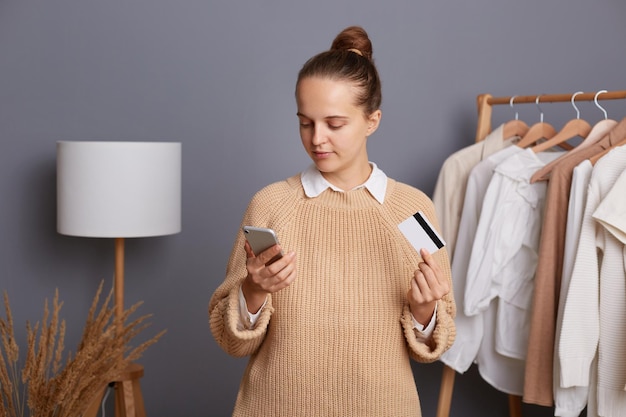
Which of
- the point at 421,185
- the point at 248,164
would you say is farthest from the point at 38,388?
the point at 421,185

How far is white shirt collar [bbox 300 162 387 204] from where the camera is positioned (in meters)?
1.68

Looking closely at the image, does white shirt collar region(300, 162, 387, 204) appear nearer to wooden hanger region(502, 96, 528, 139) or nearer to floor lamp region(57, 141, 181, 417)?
floor lamp region(57, 141, 181, 417)

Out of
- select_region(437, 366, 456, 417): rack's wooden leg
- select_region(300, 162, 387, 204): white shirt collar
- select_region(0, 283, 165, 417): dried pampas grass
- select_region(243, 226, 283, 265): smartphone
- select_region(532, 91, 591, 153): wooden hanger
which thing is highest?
select_region(532, 91, 591, 153): wooden hanger

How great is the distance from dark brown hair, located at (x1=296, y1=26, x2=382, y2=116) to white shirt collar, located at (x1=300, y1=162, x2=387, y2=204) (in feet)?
0.48

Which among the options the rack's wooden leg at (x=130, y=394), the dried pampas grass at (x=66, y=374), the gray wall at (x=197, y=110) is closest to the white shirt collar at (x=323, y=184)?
the dried pampas grass at (x=66, y=374)

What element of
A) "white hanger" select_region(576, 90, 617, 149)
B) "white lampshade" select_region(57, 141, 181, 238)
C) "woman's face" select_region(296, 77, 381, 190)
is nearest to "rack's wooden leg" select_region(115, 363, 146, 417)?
"white lampshade" select_region(57, 141, 181, 238)

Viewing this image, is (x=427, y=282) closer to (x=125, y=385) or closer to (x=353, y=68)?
(x=353, y=68)

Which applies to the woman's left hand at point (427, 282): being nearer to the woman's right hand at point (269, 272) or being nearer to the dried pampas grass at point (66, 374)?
the woman's right hand at point (269, 272)

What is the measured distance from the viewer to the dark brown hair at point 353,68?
1588 millimetres

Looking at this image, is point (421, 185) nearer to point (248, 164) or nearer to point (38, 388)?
point (248, 164)

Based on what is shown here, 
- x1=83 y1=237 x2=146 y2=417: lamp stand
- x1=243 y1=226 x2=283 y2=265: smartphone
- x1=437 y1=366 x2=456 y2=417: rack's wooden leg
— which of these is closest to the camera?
x1=243 y1=226 x2=283 y2=265: smartphone

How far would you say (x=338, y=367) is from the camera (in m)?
1.59

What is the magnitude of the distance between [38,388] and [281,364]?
0.61 meters

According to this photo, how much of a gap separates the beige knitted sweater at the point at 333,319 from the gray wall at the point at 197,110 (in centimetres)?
131
